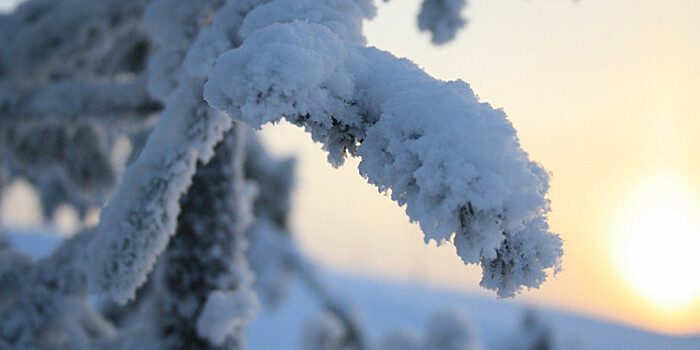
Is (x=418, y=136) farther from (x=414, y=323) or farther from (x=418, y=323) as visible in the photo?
(x=418, y=323)

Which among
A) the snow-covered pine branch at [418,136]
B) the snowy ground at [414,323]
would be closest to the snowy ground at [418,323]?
the snowy ground at [414,323]

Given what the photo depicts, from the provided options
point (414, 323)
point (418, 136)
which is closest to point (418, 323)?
point (414, 323)

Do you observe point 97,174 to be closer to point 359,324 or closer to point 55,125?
point 55,125

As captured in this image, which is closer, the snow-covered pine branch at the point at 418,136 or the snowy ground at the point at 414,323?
the snow-covered pine branch at the point at 418,136

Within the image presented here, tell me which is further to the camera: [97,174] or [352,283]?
[352,283]

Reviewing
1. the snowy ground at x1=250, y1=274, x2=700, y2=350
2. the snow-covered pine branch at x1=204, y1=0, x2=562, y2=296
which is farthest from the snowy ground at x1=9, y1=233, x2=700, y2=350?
the snow-covered pine branch at x1=204, y1=0, x2=562, y2=296

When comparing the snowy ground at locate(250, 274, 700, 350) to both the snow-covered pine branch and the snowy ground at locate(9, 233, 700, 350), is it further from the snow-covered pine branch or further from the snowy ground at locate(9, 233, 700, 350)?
the snow-covered pine branch

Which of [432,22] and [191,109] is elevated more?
[432,22]

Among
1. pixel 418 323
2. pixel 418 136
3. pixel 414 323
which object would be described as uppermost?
pixel 418 323

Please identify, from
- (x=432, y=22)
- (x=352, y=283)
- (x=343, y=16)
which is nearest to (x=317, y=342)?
(x=432, y=22)

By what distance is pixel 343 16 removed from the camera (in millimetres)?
1395

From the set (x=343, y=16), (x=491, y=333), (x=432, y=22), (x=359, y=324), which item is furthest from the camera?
(x=491, y=333)

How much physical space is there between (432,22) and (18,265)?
2.19 meters

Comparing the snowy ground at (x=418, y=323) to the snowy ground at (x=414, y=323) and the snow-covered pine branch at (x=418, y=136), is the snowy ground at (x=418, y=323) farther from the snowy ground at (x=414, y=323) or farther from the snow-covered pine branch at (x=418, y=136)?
the snow-covered pine branch at (x=418, y=136)
